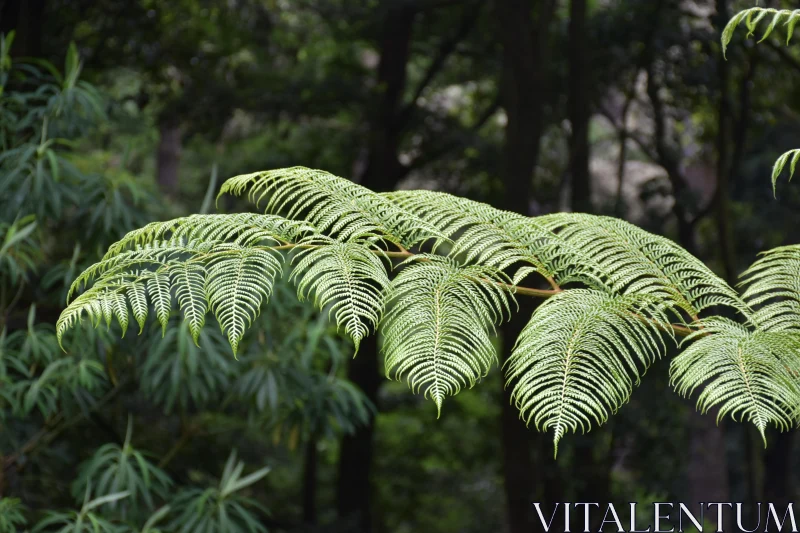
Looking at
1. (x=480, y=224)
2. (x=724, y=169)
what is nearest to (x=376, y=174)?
(x=724, y=169)

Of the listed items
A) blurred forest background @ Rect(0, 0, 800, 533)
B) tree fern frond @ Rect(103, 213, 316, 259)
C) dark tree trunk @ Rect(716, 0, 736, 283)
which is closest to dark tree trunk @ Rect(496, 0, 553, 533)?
blurred forest background @ Rect(0, 0, 800, 533)

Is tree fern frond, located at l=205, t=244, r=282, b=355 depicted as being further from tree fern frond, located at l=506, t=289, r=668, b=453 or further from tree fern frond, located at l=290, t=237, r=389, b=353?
tree fern frond, located at l=506, t=289, r=668, b=453

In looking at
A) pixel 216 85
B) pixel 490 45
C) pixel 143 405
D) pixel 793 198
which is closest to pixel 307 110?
pixel 216 85

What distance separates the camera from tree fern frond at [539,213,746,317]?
115 centimetres

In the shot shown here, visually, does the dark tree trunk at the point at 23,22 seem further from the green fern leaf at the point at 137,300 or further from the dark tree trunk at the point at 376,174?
the green fern leaf at the point at 137,300

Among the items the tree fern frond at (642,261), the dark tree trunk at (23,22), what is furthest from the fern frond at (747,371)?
the dark tree trunk at (23,22)

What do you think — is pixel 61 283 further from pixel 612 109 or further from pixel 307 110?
pixel 612 109

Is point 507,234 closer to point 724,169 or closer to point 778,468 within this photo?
point 724,169

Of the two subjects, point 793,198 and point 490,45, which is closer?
point 793,198

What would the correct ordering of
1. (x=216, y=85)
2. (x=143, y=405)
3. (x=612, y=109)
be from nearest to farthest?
1. (x=143, y=405)
2. (x=216, y=85)
3. (x=612, y=109)

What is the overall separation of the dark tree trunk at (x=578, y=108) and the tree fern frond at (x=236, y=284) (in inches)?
95.2

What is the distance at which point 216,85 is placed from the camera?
380 cm

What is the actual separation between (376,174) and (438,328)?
324 centimetres

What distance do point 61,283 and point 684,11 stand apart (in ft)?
9.35
